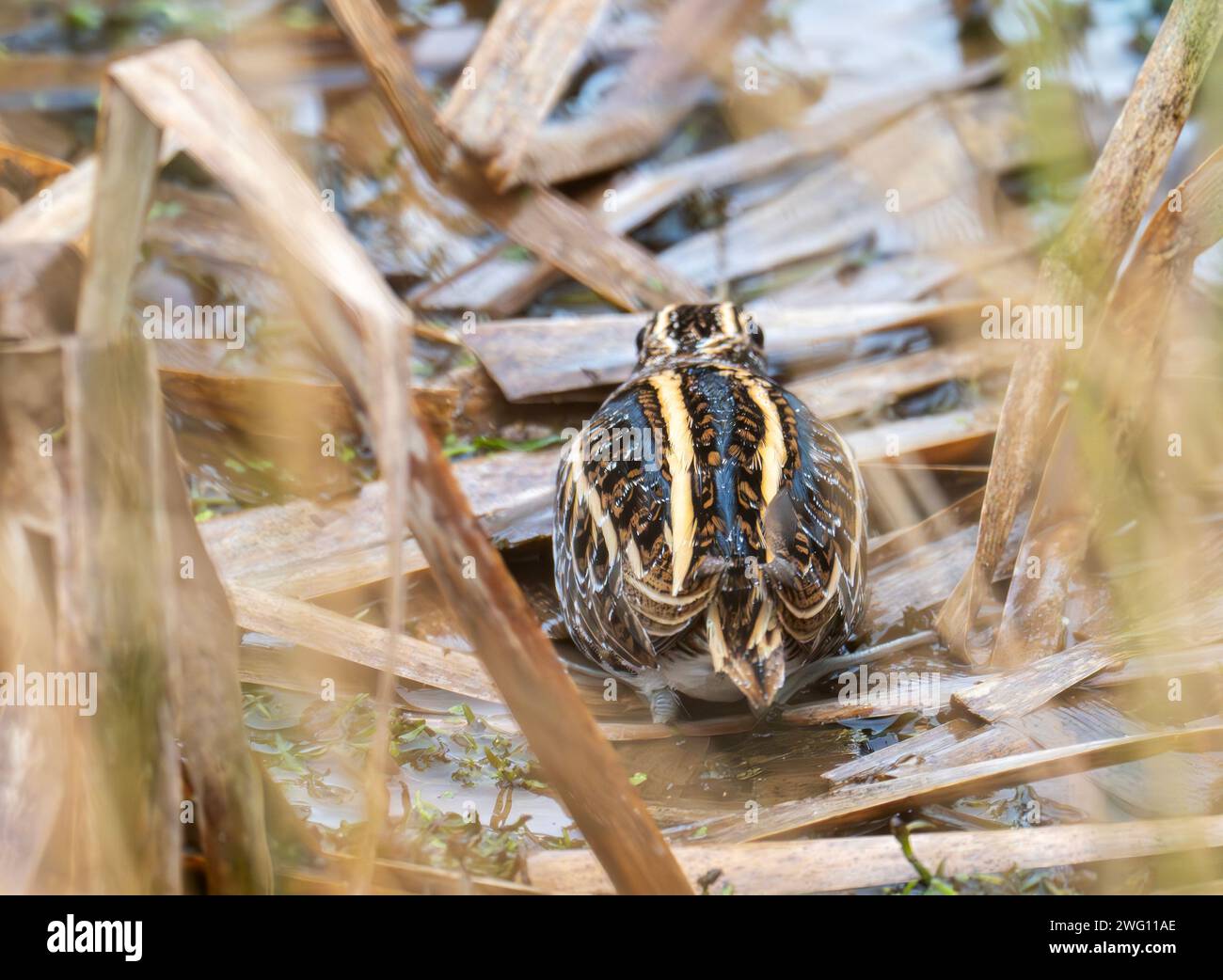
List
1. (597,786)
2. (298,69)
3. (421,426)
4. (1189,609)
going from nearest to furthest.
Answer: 1. (421,426)
2. (597,786)
3. (1189,609)
4. (298,69)

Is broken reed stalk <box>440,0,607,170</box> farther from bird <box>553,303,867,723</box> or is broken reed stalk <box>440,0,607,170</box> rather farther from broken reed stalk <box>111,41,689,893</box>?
broken reed stalk <box>111,41,689,893</box>

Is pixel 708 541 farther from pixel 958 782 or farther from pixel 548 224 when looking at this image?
pixel 548 224

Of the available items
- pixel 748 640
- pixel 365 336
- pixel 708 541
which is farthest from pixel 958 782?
pixel 365 336

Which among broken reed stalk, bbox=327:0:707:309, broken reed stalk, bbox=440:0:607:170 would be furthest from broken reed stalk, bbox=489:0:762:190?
broken reed stalk, bbox=440:0:607:170

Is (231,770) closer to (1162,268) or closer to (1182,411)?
(1162,268)

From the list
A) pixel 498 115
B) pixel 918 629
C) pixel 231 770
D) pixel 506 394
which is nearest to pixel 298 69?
pixel 498 115

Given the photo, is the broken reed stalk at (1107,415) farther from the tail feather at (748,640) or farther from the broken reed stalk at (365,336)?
the broken reed stalk at (365,336)

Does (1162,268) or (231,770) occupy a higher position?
(1162,268)
